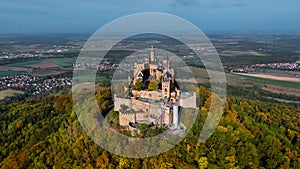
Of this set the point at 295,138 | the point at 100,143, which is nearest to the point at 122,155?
the point at 100,143

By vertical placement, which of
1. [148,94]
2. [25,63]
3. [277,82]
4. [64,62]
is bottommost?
[277,82]

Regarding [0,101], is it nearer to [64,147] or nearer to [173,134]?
[64,147]

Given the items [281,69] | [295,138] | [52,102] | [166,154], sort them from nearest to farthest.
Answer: [166,154], [295,138], [52,102], [281,69]

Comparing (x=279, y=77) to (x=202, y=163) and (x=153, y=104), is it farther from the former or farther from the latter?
(x=202, y=163)

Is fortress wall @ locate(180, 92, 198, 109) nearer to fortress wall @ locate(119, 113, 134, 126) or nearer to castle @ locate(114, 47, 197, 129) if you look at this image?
castle @ locate(114, 47, 197, 129)

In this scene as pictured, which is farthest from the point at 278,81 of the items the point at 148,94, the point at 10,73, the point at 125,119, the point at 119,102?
the point at 10,73

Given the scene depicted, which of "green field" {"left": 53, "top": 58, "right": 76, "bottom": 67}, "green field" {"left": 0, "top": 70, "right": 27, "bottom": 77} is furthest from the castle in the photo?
"green field" {"left": 53, "top": 58, "right": 76, "bottom": 67}

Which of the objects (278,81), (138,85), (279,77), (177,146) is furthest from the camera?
(279,77)

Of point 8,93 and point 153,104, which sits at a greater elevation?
point 153,104
